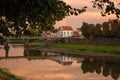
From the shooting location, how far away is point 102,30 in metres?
94.4

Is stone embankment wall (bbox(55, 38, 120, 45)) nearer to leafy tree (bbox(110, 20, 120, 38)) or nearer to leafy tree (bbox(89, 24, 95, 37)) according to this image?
leafy tree (bbox(110, 20, 120, 38))

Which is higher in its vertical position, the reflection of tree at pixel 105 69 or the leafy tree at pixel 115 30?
the leafy tree at pixel 115 30

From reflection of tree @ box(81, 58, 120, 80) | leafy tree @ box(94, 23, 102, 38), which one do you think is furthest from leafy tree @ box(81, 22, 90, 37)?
reflection of tree @ box(81, 58, 120, 80)

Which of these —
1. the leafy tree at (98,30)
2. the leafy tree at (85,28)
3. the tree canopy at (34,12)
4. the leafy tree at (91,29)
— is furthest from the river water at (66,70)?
the leafy tree at (85,28)

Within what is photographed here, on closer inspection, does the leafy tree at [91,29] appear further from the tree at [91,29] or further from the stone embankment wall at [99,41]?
the stone embankment wall at [99,41]

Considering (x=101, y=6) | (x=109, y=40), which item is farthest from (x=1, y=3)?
(x=109, y=40)

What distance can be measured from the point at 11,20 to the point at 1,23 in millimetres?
368

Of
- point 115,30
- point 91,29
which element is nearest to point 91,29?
point 91,29

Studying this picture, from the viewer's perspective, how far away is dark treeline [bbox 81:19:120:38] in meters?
83.9

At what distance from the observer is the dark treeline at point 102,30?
83.9 meters

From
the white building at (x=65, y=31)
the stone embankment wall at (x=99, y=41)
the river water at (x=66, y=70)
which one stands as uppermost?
the white building at (x=65, y=31)

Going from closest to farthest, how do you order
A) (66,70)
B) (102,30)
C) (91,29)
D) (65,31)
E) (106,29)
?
(66,70)
(106,29)
(102,30)
(91,29)
(65,31)

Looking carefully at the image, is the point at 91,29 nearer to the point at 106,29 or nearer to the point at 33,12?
the point at 106,29

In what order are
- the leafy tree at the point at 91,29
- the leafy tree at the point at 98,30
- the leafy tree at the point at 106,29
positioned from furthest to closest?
the leafy tree at the point at 91,29, the leafy tree at the point at 98,30, the leafy tree at the point at 106,29
